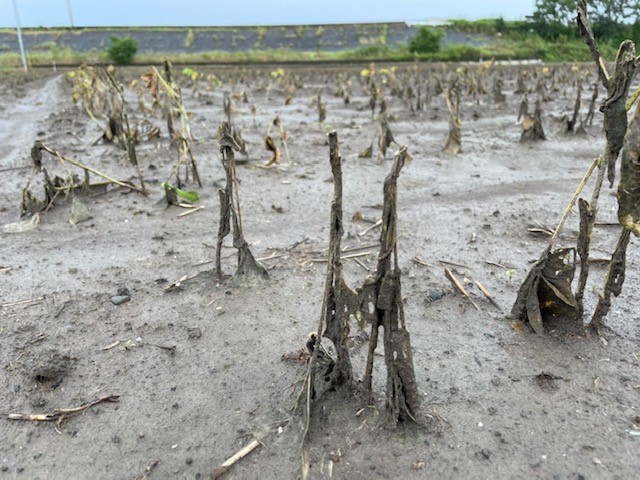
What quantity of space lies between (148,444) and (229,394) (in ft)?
1.56

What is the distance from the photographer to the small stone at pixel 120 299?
3.69 metres

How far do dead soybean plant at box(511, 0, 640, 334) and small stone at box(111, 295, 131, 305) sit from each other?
8.54 feet

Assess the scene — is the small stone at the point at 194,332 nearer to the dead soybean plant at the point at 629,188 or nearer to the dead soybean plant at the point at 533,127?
the dead soybean plant at the point at 629,188

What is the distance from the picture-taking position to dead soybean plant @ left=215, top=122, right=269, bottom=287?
358 cm

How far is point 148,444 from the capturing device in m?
2.46

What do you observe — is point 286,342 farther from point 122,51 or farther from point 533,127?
point 122,51

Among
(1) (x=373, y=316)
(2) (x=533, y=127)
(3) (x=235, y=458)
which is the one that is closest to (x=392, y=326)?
(1) (x=373, y=316)

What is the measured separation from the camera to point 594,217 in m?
2.80

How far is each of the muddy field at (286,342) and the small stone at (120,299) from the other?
0.04 m

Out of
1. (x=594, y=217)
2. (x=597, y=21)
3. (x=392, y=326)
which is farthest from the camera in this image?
(x=597, y=21)

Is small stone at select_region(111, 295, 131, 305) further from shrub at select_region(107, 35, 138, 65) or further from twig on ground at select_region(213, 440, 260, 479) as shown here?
shrub at select_region(107, 35, 138, 65)

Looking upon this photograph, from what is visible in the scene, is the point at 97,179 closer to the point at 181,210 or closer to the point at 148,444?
the point at 181,210

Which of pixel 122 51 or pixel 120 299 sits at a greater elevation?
pixel 122 51

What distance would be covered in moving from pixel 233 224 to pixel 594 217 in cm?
223
